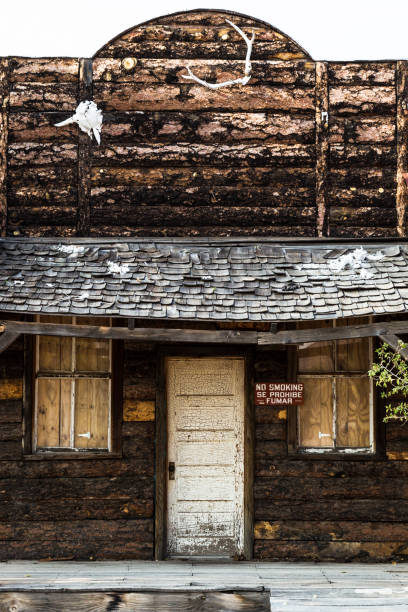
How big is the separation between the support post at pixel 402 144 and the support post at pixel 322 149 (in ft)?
2.48

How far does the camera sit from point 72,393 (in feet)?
24.3

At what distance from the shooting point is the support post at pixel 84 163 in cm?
754

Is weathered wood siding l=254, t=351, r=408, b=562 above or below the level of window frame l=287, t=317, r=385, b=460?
below

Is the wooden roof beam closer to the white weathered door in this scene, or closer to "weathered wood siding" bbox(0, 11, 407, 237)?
the white weathered door

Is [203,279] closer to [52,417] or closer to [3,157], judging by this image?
[52,417]

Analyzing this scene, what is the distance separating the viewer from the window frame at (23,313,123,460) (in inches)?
285

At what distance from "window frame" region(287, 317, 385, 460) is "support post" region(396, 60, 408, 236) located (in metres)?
1.34

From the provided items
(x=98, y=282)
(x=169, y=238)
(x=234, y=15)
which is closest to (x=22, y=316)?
(x=98, y=282)

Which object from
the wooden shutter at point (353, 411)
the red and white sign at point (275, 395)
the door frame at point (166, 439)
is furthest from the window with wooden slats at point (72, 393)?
the wooden shutter at point (353, 411)

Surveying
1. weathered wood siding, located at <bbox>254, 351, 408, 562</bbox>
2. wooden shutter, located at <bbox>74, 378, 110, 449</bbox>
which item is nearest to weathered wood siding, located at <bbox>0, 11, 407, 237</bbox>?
wooden shutter, located at <bbox>74, 378, 110, 449</bbox>

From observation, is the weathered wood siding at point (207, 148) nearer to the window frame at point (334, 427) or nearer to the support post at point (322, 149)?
the support post at point (322, 149)

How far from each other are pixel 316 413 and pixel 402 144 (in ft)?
9.71

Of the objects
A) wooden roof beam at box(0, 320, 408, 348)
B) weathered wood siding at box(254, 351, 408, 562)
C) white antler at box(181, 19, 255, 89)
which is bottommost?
weathered wood siding at box(254, 351, 408, 562)

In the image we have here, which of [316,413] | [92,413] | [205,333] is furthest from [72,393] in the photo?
[316,413]
